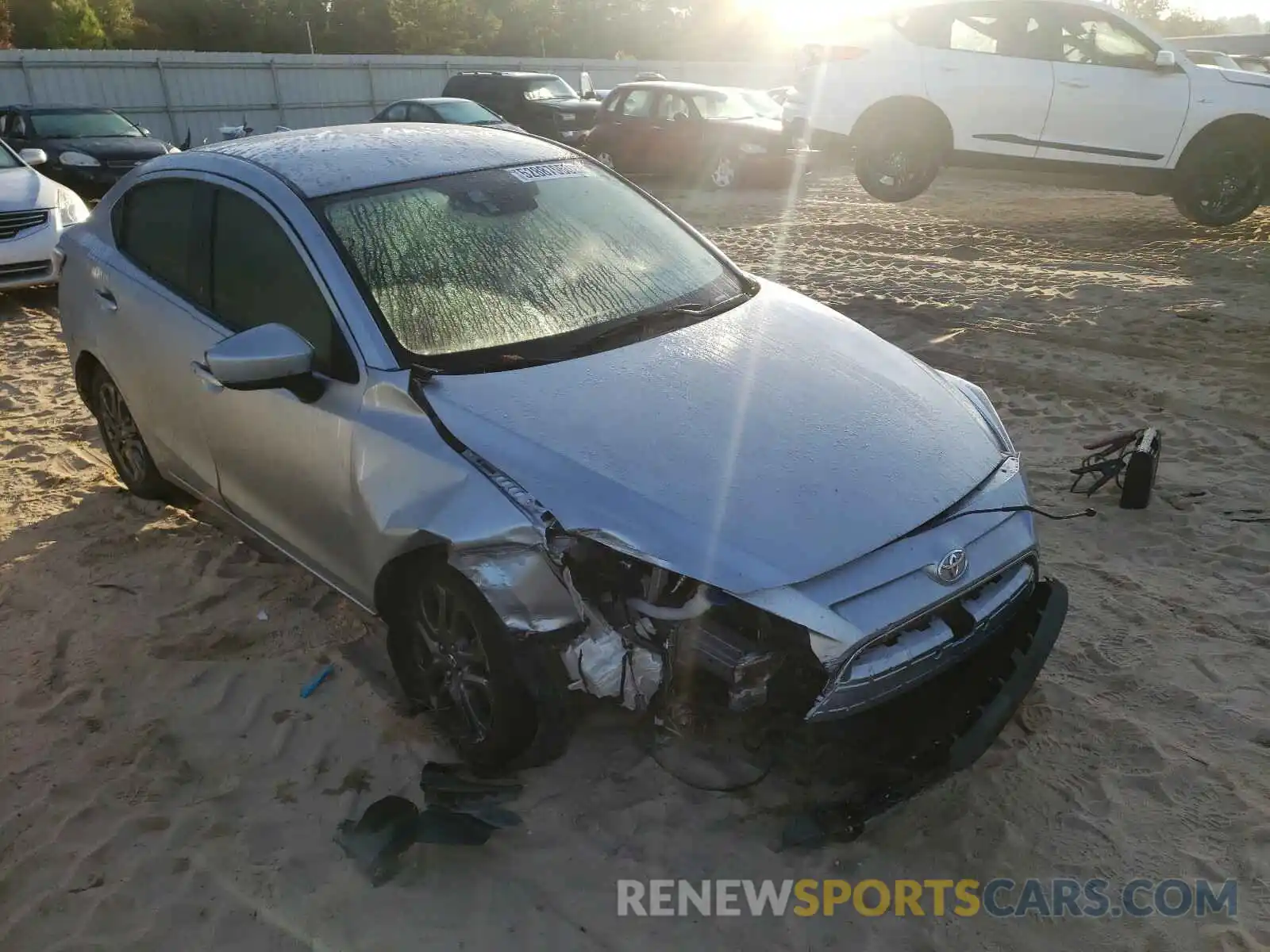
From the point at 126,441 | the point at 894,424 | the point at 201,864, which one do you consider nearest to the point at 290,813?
the point at 201,864

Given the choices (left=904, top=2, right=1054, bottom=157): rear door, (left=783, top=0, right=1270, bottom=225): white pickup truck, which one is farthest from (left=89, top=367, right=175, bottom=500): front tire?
(left=904, top=2, right=1054, bottom=157): rear door

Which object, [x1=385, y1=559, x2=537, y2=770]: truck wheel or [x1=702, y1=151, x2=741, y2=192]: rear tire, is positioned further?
[x1=702, y1=151, x2=741, y2=192]: rear tire

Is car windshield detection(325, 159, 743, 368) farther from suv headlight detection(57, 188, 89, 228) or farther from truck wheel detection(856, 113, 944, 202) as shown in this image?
truck wheel detection(856, 113, 944, 202)

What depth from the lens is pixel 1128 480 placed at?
4258 mm

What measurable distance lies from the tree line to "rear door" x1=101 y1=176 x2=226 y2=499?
3629 centimetres

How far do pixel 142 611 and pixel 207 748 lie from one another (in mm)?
986

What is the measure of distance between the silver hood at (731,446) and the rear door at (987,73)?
7.28m

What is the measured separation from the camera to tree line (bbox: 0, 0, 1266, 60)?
35469 millimetres

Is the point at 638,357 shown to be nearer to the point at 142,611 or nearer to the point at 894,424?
the point at 894,424

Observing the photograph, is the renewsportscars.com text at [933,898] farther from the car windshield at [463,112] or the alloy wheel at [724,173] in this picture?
the car windshield at [463,112]

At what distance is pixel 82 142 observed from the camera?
12.8 m

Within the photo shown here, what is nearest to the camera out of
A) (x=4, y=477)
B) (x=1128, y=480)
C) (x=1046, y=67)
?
(x=1128, y=480)

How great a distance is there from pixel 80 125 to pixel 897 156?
36.0 feet

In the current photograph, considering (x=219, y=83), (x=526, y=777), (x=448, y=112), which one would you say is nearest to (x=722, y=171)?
(x=448, y=112)
